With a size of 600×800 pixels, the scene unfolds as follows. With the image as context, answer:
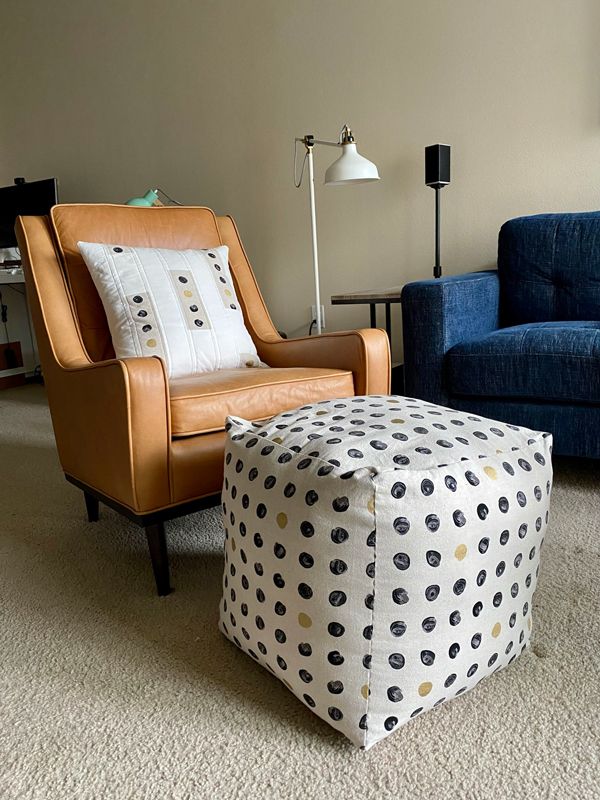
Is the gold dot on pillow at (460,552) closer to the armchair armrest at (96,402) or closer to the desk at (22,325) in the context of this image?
the armchair armrest at (96,402)

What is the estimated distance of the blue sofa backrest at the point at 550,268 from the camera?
7.45 feet

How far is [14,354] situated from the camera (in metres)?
4.48

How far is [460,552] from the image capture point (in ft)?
3.12

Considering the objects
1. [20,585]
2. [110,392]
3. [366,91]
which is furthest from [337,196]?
[20,585]

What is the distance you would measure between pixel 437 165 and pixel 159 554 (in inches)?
77.7

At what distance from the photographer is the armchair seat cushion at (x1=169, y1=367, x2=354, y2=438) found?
57.4 inches

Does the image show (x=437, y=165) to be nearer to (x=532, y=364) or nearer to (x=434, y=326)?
(x=434, y=326)

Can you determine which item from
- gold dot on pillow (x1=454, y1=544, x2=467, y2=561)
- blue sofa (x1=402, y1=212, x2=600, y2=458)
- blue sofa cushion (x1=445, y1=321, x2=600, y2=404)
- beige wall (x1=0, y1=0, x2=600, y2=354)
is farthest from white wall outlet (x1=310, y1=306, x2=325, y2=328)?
gold dot on pillow (x1=454, y1=544, x2=467, y2=561)

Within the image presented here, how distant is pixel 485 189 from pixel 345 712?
2.45m

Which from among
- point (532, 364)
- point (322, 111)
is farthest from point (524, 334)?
point (322, 111)

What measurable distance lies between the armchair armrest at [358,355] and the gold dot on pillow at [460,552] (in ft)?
2.71

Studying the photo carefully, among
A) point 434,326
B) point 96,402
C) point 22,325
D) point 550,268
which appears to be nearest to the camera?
point 96,402

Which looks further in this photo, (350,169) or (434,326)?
(350,169)

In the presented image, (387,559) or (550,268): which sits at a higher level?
(550,268)
